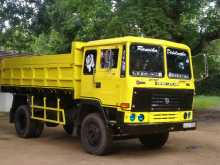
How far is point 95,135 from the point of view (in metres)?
12.5

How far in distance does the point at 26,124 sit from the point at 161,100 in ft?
16.5

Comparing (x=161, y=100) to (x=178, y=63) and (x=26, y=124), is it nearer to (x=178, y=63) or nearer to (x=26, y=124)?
(x=178, y=63)

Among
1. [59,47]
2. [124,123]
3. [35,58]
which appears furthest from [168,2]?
[59,47]

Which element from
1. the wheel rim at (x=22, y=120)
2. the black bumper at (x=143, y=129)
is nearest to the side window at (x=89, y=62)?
the black bumper at (x=143, y=129)

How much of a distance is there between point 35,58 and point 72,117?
8.46ft

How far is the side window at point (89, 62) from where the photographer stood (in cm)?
1279

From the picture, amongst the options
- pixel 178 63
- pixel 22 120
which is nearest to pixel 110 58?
pixel 178 63

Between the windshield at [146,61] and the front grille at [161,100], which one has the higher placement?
A: the windshield at [146,61]

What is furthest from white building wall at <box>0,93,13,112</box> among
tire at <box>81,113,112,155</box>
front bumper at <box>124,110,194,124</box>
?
front bumper at <box>124,110,194,124</box>

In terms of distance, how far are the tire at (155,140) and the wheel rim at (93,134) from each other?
1.75m

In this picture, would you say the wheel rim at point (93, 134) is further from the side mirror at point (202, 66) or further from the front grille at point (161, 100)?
the side mirror at point (202, 66)

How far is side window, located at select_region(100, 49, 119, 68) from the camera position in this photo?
1211 centimetres

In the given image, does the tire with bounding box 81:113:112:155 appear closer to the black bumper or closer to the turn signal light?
the black bumper

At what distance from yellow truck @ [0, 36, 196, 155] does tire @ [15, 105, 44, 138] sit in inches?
41.2
